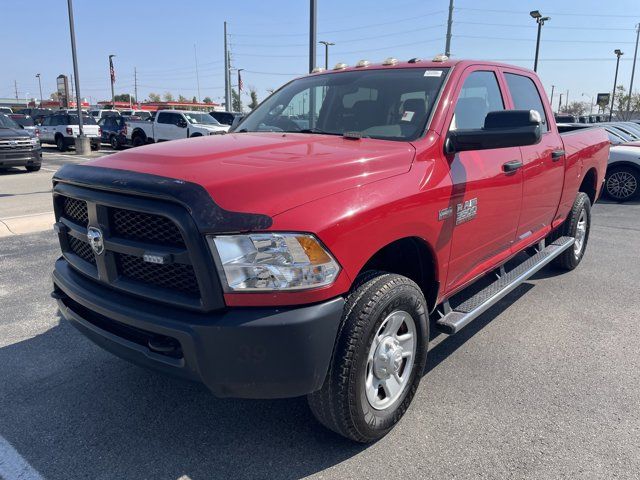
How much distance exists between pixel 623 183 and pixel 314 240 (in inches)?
443

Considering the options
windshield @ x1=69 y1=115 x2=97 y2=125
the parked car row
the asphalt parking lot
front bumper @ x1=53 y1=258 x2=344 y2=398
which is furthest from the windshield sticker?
windshield @ x1=69 y1=115 x2=97 y2=125

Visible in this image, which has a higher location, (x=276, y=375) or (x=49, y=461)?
(x=276, y=375)

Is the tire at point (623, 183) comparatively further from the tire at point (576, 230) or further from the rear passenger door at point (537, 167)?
the rear passenger door at point (537, 167)

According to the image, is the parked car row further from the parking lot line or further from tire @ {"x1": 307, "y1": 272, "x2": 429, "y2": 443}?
the parking lot line

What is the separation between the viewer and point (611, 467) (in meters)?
2.51

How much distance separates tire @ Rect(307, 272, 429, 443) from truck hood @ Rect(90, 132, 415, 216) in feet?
1.77

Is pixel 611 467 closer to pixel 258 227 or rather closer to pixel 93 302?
pixel 258 227

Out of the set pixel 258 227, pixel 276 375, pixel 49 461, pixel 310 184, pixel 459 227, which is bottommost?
pixel 49 461

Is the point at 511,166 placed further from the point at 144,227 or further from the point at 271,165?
the point at 144,227

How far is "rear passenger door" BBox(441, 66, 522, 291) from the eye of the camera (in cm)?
312

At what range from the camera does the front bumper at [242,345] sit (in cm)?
209

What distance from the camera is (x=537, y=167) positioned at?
13.4 ft

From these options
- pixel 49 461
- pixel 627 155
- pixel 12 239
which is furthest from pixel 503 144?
pixel 627 155

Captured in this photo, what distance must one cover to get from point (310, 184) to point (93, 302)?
48.8 inches
